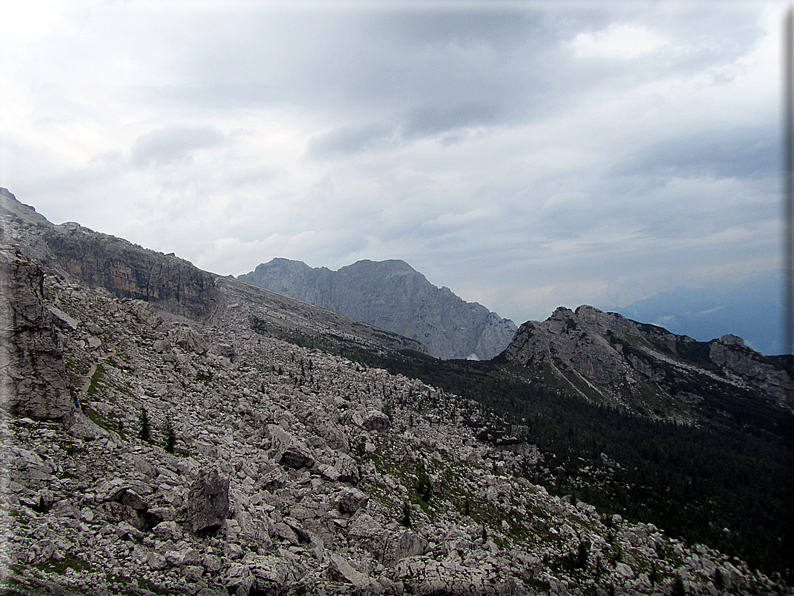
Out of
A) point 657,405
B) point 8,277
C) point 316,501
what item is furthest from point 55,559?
point 657,405

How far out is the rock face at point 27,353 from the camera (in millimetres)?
23422

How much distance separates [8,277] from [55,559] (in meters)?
18.3

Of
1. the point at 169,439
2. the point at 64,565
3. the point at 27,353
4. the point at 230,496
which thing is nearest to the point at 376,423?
the point at 169,439

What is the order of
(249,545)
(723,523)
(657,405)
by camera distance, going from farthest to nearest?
(657,405) → (723,523) → (249,545)

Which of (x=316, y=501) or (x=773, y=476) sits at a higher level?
(x=316, y=501)

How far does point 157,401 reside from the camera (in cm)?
3984

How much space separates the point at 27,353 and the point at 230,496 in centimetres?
1578

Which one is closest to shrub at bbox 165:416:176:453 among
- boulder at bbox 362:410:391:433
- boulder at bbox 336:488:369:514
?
boulder at bbox 336:488:369:514

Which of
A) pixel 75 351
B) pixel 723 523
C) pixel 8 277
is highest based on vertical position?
pixel 8 277

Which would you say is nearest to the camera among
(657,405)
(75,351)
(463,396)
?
(75,351)

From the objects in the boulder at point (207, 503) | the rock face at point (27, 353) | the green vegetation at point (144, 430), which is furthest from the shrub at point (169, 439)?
the boulder at point (207, 503)

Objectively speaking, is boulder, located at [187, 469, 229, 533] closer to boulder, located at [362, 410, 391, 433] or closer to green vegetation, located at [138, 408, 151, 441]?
green vegetation, located at [138, 408, 151, 441]

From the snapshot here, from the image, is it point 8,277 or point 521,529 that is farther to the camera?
point 521,529

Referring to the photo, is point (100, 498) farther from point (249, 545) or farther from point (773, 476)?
point (773, 476)
